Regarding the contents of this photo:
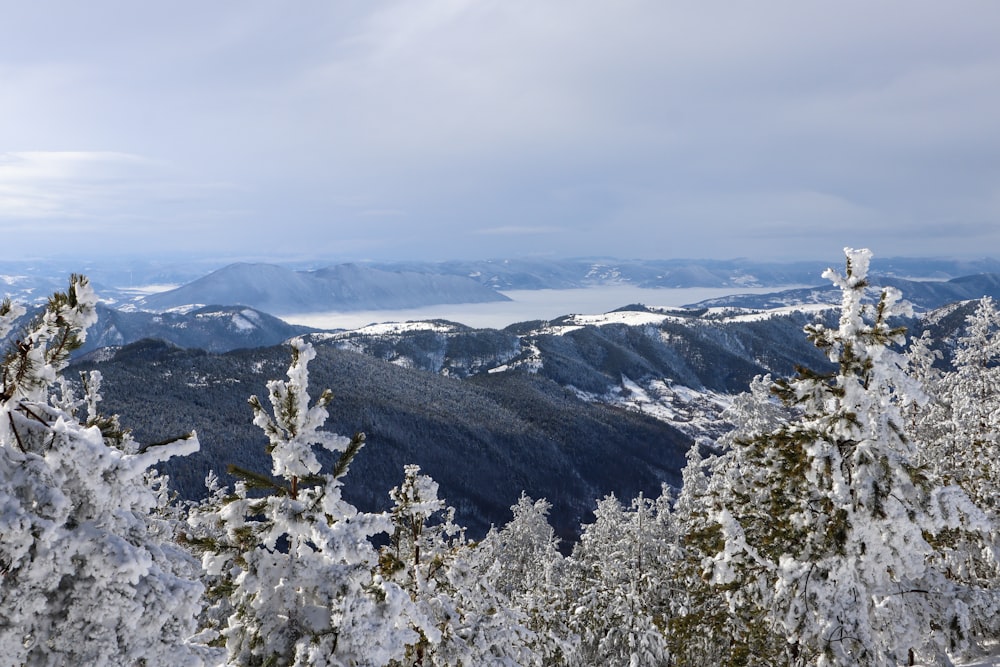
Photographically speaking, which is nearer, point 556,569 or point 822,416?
point 822,416

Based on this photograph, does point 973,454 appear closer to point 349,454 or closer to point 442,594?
point 442,594

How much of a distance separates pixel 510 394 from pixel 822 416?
187m

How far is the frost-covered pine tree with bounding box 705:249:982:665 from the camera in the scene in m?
7.91

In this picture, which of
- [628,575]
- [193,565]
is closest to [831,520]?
[193,565]

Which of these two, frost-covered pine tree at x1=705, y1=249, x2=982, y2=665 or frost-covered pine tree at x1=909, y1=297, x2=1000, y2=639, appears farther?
frost-covered pine tree at x1=909, y1=297, x2=1000, y2=639

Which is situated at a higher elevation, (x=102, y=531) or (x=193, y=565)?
(x=102, y=531)

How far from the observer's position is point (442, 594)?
363 inches

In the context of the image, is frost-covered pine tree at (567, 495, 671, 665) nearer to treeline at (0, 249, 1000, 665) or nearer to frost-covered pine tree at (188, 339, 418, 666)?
treeline at (0, 249, 1000, 665)

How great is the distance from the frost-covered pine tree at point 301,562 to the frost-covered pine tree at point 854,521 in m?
5.68

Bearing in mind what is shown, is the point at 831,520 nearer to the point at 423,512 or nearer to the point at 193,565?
the point at 423,512

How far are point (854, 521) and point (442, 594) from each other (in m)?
6.12

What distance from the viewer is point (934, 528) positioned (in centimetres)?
773

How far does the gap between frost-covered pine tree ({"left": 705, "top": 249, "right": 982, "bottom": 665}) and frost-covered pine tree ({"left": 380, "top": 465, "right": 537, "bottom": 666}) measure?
360 centimetres

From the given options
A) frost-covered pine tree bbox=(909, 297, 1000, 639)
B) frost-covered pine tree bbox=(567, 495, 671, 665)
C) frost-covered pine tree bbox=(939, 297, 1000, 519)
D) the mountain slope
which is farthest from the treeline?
the mountain slope
